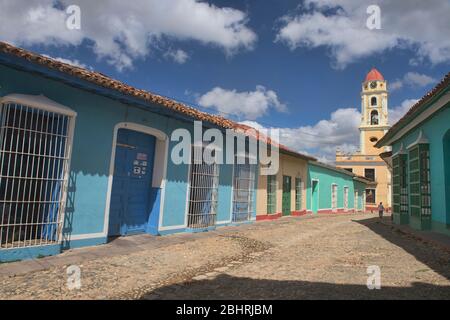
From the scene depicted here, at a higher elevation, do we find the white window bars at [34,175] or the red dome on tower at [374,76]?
the red dome on tower at [374,76]

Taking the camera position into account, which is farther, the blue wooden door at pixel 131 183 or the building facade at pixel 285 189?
the building facade at pixel 285 189

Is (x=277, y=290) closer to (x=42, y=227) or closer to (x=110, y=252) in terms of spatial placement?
(x=110, y=252)

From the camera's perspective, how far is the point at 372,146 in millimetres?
34562

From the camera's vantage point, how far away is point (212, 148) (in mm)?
9031

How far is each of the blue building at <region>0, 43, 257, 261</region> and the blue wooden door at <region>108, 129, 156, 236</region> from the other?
22mm

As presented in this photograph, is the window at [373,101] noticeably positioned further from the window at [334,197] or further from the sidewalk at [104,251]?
the sidewalk at [104,251]

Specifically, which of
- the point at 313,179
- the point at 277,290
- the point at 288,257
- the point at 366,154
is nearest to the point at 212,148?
the point at 288,257

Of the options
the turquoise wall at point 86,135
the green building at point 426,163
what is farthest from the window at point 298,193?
the turquoise wall at point 86,135

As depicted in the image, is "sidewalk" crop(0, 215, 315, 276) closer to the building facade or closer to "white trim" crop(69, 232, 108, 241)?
"white trim" crop(69, 232, 108, 241)

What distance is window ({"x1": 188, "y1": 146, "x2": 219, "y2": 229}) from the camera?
8.48m

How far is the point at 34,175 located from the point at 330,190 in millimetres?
19093

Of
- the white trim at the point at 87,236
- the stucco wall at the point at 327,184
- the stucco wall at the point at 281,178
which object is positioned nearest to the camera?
the white trim at the point at 87,236

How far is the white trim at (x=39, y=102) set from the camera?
4.59m

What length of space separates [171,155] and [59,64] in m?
3.36
